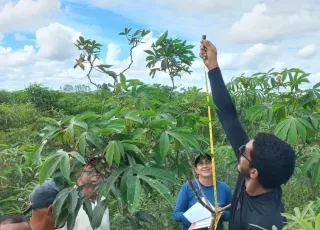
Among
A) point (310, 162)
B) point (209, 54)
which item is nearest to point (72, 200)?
point (209, 54)

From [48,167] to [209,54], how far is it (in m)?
0.82

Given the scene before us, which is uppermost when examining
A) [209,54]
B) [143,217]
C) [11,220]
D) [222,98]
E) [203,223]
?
[209,54]

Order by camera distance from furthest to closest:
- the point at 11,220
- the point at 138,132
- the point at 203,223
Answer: the point at 203,223
the point at 138,132
the point at 11,220

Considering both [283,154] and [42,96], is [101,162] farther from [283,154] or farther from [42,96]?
[42,96]

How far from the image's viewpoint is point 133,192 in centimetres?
137

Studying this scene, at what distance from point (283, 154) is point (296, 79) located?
1.21 m

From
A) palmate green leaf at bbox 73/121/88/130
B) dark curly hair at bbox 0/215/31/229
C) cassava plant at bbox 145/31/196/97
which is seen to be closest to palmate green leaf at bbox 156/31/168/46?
cassava plant at bbox 145/31/196/97

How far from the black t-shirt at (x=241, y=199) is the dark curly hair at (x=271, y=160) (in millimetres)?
71

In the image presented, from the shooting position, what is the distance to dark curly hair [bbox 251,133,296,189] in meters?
1.53

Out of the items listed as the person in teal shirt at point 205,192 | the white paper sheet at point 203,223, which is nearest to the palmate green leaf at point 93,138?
the white paper sheet at point 203,223

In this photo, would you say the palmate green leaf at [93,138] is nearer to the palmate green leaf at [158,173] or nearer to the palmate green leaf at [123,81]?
the palmate green leaf at [158,173]

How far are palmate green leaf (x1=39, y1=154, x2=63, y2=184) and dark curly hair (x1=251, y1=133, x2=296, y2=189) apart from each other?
671 millimetres

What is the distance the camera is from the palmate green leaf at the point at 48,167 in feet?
4.63

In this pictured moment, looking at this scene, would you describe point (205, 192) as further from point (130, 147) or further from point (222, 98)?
point (130, 147)
